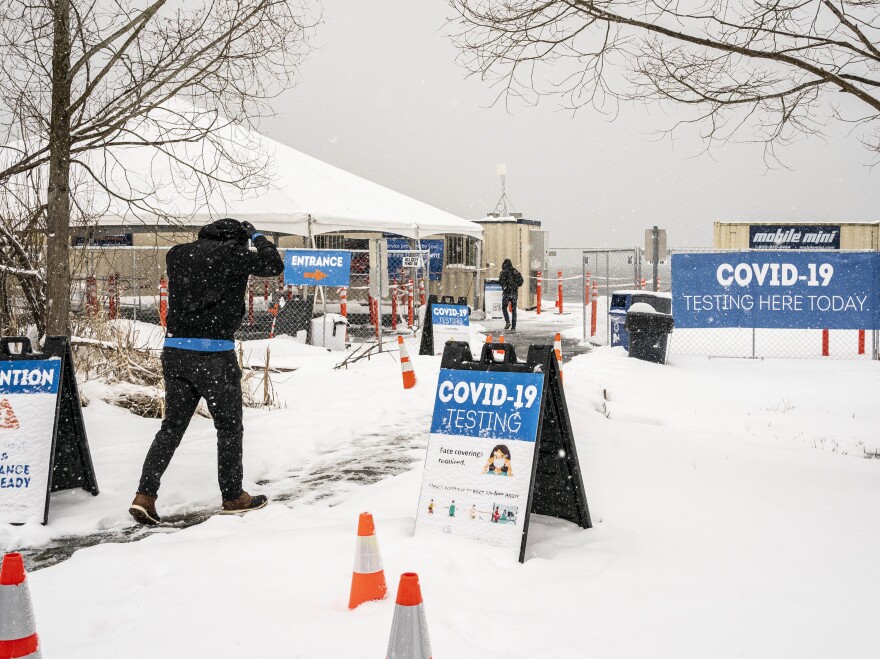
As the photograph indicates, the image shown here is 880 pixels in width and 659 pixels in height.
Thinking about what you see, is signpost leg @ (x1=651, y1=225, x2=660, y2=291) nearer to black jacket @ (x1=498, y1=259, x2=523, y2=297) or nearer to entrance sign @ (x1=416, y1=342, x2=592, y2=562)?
black jacket @ (x1=498, y1=259, x2=523, y2=297)

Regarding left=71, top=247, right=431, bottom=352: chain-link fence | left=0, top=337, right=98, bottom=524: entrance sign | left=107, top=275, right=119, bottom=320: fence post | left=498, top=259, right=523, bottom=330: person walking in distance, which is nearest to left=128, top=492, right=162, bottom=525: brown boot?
left=0, top=337, right=98, bottom=524: entrance sign

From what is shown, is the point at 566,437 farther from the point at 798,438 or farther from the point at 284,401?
the point at 284,401

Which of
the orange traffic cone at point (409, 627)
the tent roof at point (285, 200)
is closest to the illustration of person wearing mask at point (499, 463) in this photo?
the orange traffic cone at point (409, 627)

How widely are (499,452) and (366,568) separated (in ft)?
3.81

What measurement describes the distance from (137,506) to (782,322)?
1153 centimetres

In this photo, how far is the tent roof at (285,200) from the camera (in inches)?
753

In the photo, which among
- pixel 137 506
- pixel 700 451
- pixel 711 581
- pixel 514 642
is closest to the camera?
pixel 514 642

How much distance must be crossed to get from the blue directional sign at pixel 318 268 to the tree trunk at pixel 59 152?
832 centimetres

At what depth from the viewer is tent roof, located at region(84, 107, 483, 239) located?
19125 mm

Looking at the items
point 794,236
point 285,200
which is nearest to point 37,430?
point 285,200

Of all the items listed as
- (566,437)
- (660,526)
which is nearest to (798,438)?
(660,526)

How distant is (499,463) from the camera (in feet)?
14.3

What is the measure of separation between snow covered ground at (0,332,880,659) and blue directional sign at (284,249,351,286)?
8.05 meters

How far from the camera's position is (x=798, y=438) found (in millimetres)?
8047
